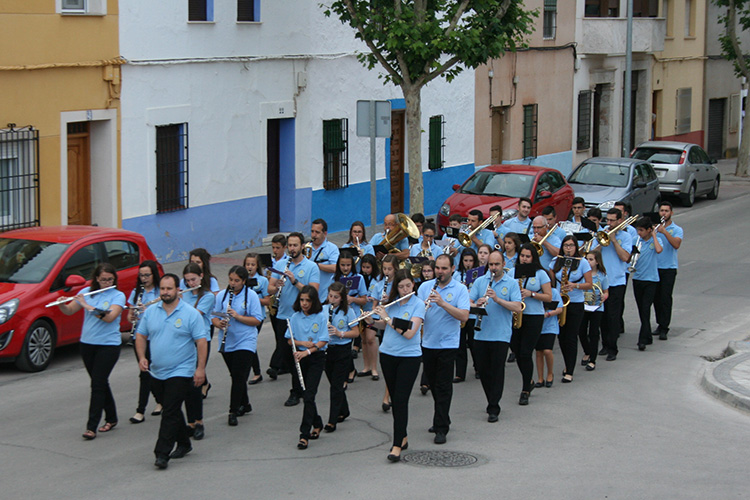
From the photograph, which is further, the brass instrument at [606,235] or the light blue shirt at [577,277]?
the brass instrument at [606,235]

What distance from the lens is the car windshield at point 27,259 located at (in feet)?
40.0

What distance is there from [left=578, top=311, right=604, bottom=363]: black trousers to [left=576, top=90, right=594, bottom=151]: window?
888 inches

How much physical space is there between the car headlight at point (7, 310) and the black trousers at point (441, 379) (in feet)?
15.5

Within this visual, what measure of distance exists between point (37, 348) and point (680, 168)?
2072 cm

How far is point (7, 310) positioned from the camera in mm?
11602

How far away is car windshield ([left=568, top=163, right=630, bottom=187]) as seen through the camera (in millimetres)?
24594

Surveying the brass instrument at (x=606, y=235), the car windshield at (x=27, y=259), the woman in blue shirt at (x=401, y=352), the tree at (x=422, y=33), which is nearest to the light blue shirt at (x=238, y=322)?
the woman in blue shirt at (x=401, y=352)

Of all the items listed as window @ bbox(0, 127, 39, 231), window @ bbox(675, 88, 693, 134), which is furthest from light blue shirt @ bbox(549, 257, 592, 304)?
window @ bbox(675, 88, 693, 134)

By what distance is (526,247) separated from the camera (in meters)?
11.1

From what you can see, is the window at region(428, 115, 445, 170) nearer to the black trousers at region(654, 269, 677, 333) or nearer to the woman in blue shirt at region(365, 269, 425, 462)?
the black trousers at region(654, 269, 677, 333)

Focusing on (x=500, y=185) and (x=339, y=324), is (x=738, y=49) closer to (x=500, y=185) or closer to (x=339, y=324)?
(x=500, y=185)

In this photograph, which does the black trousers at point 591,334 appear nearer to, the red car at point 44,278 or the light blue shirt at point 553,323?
the light blue shirt at point 553,323

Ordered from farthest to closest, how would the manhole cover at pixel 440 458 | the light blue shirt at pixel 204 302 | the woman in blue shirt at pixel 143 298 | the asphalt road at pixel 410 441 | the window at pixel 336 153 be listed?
the window at pixel 336 153, the light blue shirt at pixel 204 302, the woman in blue shirt at pixel 143 298, the manhole cover at pixel 440 458, the asphalt road at pixel 410 441

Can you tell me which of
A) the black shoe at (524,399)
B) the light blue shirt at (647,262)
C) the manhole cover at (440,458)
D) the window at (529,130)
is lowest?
the manhole cover at (440,458)
